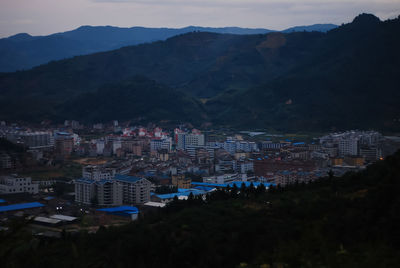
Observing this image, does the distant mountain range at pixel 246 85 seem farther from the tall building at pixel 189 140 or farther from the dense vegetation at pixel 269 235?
the dense vegetation at pixel 269 235

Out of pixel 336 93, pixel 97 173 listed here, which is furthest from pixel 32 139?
pixel 336 93

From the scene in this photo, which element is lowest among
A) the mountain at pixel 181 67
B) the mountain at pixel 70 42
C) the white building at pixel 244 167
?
the white building at pixel 244 167

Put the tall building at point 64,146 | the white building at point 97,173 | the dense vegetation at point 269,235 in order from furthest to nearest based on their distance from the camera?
the tall building at point 64,146 → the white building at point 97,173 → the dense vegetation at point 269,235

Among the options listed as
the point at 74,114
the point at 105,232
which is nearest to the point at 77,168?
the point at 105,232

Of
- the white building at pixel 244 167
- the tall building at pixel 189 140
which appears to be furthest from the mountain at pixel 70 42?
the white building at pixel 244 167

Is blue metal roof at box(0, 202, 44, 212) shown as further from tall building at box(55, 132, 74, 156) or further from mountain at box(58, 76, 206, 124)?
mountain at box(58, 76, 206, 124)

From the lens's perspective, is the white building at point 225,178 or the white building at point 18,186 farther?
the white building at point 225,178
